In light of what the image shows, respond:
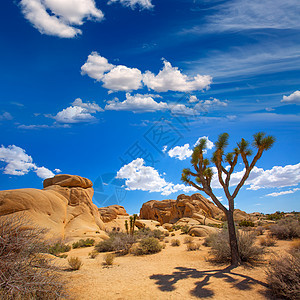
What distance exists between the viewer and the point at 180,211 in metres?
46.2

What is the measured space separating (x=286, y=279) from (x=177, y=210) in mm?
41849

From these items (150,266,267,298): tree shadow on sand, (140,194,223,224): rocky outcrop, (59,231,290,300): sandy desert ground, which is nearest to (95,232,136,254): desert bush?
(59,231,290,300): sandy desert ground

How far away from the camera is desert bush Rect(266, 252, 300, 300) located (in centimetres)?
599

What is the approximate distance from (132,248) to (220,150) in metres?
10.1

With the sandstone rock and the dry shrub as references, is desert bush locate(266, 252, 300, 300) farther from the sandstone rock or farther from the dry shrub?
the sandstone rock

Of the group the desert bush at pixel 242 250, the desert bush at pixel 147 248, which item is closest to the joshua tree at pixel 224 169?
the desert bush at pixel 242 250

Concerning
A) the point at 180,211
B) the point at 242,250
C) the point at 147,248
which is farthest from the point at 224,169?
the point at 180,211

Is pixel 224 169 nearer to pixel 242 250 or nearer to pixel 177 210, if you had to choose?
pixel 242 250

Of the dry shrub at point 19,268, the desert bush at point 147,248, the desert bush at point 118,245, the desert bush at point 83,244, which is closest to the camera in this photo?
the dry shrub at point 19,268

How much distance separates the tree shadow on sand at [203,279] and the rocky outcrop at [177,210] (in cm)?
3216

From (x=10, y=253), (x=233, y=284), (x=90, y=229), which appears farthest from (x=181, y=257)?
(x=90, y=229)

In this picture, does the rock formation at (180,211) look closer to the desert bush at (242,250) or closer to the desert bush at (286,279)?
the desert bush at (242,250)

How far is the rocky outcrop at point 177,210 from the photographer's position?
44281mm

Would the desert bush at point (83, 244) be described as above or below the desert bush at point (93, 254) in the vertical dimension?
below
